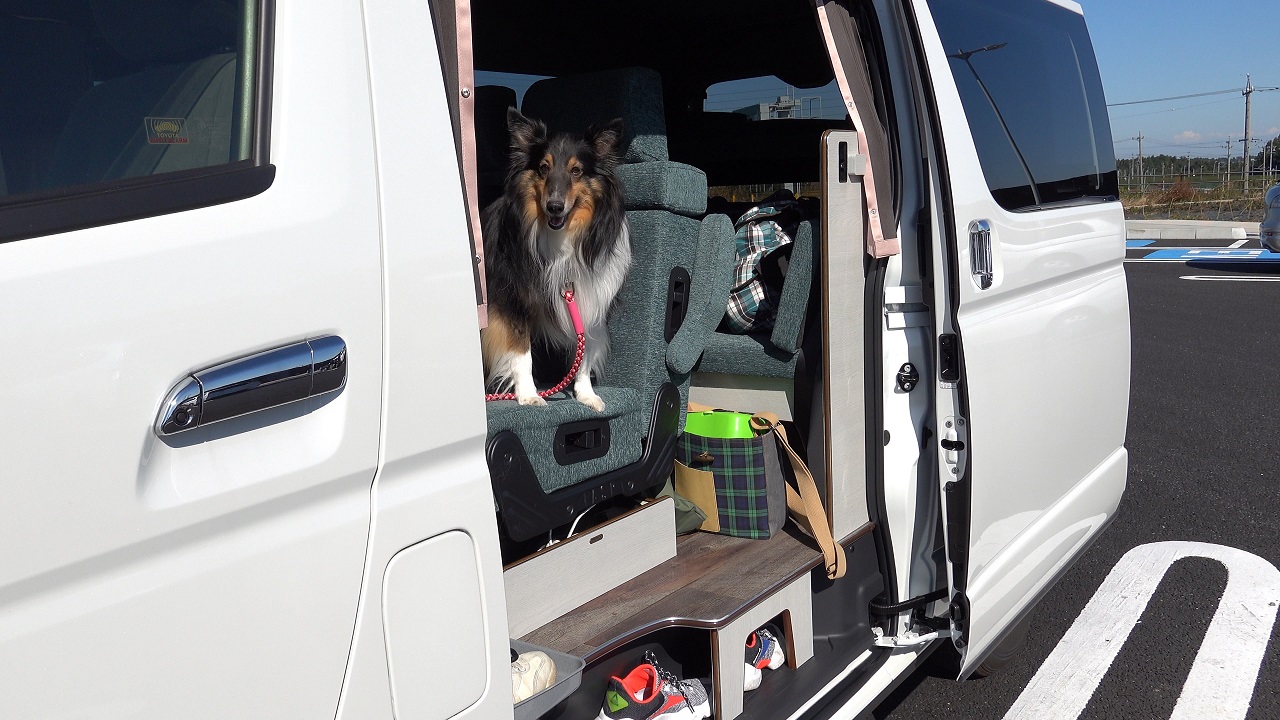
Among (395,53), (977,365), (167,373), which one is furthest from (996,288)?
(167,373)

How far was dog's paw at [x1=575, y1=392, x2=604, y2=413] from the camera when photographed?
249 cm

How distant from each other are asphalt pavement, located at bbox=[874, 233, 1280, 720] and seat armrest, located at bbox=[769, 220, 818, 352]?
1.06 meters

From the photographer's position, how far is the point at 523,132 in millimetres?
2975

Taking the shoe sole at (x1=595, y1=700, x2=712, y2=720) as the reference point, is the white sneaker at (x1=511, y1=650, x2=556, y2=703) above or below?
above

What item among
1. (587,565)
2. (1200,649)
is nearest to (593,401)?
(587,565)

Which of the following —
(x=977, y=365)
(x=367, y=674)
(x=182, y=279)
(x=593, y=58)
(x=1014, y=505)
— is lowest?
(x=1014, y=505)

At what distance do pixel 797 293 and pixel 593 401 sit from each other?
81 cm

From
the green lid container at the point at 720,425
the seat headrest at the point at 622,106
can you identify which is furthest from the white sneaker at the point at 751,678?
the seat headrest at the point at 622,106

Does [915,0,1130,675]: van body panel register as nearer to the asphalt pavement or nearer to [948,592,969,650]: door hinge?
[948,592,969,650]: door hinge

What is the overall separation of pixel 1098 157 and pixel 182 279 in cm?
319

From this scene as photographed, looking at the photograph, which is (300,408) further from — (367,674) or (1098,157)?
(1098,157)

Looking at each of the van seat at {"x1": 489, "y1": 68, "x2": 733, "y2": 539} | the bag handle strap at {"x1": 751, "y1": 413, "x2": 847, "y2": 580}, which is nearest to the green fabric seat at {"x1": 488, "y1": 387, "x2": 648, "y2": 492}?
the van seat at {"x1": 489, "y1": 68, "x2": 733, "y2": 539}

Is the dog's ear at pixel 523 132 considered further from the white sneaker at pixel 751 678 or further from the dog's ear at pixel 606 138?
the white sneaker at pixel 751 678

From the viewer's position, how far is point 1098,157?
11.0ft
